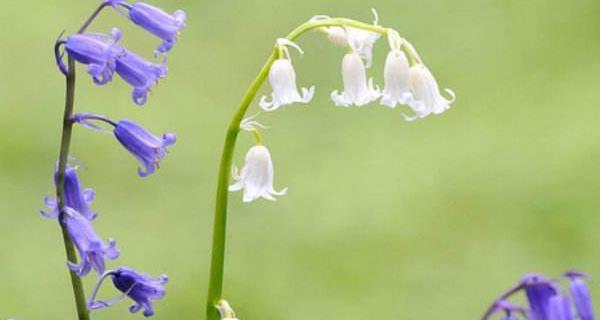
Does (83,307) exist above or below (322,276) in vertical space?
above

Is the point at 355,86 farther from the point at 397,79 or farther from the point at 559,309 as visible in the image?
the point at 559,309

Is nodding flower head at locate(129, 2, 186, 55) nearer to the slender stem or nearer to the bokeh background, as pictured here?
the slender stem

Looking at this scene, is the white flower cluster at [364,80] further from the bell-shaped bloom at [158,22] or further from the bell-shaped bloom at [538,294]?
the bell-shaped bloom at [538,294]

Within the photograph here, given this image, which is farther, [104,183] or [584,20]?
[584,20]

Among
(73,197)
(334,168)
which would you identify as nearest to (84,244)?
(73,197)

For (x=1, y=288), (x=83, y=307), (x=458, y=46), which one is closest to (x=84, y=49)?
(x=83, y=307)

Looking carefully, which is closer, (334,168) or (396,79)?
(396,79)

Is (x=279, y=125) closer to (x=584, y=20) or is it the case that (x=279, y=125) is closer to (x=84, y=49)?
(x=584, y=20)

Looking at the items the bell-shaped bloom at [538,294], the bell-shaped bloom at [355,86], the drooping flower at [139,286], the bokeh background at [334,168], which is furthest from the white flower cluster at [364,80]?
the bokeh background at [334,168]

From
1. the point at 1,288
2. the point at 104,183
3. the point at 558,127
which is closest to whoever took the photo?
the point at 1,288
